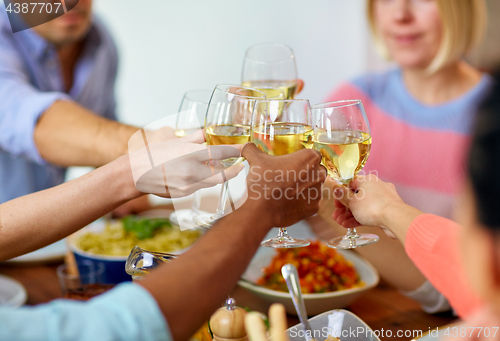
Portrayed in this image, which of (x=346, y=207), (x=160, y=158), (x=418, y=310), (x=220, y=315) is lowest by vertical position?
(x=418, y=310)

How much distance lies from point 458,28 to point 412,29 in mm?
184

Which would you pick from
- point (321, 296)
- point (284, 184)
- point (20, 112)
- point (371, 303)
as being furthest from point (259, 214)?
point (20, 112)

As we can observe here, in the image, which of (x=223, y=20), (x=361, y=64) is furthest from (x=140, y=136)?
(x=361, y=64)

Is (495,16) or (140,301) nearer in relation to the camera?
(140,301)

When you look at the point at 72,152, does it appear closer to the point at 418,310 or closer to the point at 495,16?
the point at 418,310

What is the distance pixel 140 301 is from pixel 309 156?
36 centimetres

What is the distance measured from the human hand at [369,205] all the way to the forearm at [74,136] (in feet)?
2.47

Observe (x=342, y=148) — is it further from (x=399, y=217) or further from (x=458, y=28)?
(x=458, y=28)

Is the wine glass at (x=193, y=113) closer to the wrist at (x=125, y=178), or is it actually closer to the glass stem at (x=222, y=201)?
the glass stem at (x=222, y=201)

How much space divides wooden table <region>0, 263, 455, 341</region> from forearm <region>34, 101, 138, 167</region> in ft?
1.32

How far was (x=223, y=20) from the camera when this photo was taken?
3584 millimetres

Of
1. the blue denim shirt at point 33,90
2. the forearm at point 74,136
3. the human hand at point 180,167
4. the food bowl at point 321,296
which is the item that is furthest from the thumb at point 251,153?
the blue denim shirt at point 33,90

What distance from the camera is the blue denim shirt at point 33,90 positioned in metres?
1.47

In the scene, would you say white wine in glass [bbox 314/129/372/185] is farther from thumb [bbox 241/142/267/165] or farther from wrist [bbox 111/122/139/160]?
wrist [bbox 111/122/139/160]
